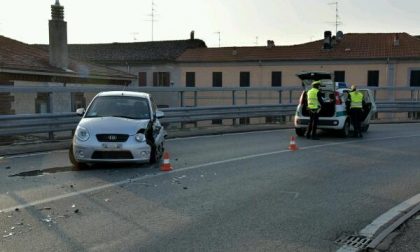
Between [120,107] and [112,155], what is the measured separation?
61.9 inches

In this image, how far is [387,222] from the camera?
6570 millimetres

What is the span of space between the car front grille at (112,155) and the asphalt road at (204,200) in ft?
0.87

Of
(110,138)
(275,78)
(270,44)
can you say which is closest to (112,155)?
(110,138)

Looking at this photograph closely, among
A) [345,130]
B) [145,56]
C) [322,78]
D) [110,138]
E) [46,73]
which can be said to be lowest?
[345,130]

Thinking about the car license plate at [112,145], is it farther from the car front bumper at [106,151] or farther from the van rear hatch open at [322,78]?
the van rear hatch open at [322,78]

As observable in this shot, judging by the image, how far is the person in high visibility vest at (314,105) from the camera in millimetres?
16047

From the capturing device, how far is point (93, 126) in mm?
10297

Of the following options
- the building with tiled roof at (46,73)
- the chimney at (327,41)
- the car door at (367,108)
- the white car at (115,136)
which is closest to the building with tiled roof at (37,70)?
the building with tiled roof at (46,73)

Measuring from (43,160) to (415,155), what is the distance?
27.7 feet

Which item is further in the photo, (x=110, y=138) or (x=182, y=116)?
(x=182, y=116)

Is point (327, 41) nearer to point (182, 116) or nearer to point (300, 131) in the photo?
point (300, 131)

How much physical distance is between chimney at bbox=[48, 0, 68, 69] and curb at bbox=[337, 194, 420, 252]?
2245 centimetres

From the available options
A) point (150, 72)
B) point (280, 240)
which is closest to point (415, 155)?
point (280, 240)

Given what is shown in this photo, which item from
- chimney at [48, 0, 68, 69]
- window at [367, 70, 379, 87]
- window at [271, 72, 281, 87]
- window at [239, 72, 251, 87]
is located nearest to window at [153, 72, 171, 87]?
window at [239, 72, 251, 87]
